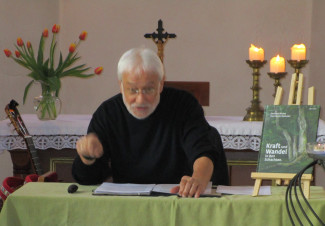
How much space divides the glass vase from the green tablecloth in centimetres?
229

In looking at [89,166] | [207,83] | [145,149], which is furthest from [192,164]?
[207,83]

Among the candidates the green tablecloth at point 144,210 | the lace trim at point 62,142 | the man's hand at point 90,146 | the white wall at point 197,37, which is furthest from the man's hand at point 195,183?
the white wall at point 197,37

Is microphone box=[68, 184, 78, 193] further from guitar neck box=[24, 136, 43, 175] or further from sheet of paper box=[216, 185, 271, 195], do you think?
guitar neck box=[24, 136, 43, 175]

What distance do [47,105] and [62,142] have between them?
1.19ft

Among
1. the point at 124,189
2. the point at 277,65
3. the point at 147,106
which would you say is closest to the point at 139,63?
the point at 147,106

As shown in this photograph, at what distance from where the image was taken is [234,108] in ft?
22.8

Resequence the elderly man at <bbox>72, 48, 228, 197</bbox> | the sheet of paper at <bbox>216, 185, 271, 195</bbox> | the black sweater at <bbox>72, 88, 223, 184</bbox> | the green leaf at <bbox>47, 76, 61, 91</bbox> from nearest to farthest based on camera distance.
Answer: the sheet of paper at <bbox>216, 185, 271, 195</bbox>
the elderly man at <bbox>72, 48, 228, 197</bbox>
the black sweater at <bbox>72, 88, 223, 184</bbox>
the green leaf at <bbox>47, 76, 61, 91</bbox>

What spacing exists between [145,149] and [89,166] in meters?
0.28

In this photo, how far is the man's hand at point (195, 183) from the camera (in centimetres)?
219

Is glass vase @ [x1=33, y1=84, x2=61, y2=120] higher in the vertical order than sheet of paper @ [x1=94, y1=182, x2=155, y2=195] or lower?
higher

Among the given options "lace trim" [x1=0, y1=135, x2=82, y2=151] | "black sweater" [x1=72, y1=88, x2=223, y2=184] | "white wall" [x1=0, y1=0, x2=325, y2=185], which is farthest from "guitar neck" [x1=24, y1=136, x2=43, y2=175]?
"white wall" [x1=0, y1=0, x2=325, y2=185]

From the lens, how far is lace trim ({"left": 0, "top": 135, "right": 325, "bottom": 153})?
420 centimetres

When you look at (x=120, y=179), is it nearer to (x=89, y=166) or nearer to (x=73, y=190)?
(x=89, y=166)

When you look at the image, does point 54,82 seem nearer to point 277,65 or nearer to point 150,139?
point 277,65
